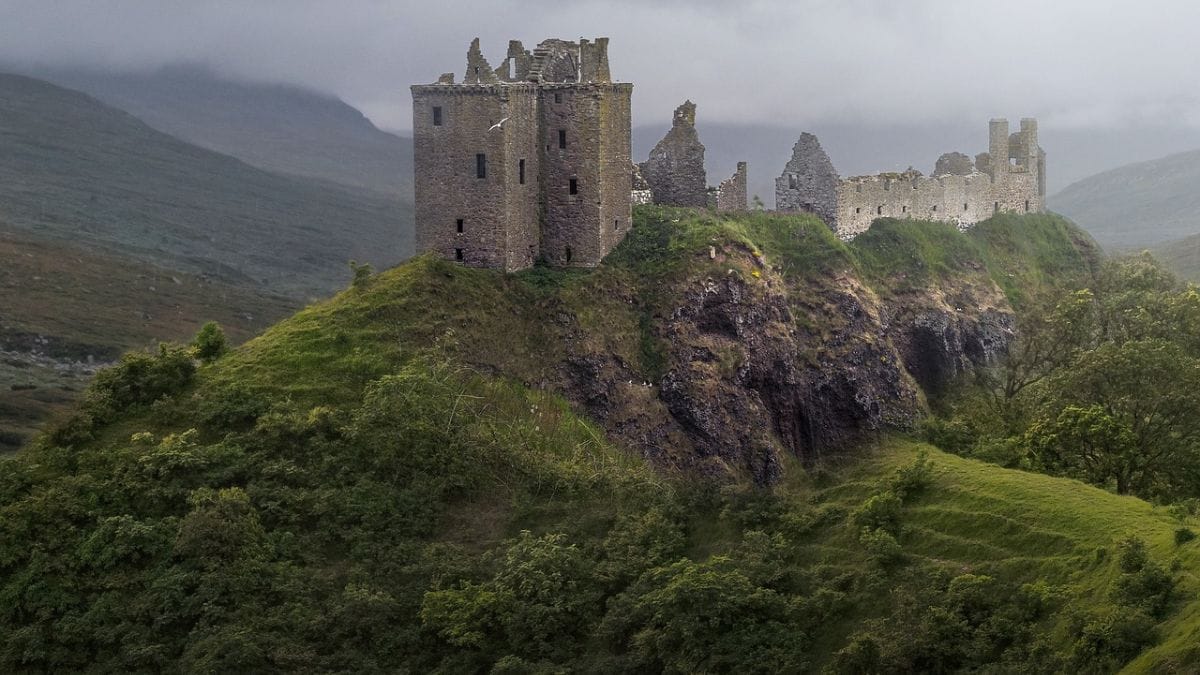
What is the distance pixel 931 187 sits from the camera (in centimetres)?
7300

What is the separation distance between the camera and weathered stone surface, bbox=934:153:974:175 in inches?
3157

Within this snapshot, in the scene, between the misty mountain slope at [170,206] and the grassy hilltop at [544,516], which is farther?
the misty mountain slope at [170,206]

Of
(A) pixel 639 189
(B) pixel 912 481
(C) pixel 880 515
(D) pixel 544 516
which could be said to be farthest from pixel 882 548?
(A) pixel 639 189

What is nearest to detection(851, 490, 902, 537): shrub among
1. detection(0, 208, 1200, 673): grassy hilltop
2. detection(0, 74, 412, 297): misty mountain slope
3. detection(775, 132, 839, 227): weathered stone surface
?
detection(0, 208, 1200, 673): grassy hilltop

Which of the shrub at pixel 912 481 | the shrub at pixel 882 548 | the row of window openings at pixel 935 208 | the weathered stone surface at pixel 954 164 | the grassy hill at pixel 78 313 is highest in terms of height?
the weathered stone surface at pixel 954 164

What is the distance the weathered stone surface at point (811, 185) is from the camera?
64.8 m

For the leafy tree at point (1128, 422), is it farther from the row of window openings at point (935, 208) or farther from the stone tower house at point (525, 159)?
the row of window openings at point (935, 208)

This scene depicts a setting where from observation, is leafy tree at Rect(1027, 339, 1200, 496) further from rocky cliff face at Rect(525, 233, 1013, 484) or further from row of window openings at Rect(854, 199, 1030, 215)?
row of window openings at Rect(854, 199, 1030, 215)

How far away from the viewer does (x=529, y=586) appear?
32.9 m

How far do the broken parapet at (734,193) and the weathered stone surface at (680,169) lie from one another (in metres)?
0.96

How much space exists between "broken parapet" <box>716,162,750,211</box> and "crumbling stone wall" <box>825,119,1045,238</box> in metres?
6.18

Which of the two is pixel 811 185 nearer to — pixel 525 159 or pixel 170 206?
pixel 525 159

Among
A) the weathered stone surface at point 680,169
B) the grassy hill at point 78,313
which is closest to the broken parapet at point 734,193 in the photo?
the weathered stone surface at point 680,169

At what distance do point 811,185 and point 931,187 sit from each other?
1090 cm
